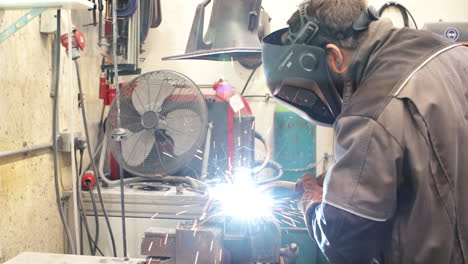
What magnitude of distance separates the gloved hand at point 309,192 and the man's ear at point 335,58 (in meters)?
0.45

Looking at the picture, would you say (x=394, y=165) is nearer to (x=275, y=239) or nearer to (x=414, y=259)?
(x=414, y=259)

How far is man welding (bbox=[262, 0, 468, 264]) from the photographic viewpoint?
3.12 feet

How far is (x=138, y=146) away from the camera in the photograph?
2.06 meters

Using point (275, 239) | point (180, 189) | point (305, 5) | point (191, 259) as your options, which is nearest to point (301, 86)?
point (305, 5)

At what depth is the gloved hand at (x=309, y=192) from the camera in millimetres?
1311

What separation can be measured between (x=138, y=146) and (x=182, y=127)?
10.3 inches

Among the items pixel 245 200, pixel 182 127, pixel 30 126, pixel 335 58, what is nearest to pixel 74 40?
pixel 30 126

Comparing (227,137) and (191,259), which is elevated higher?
(227,137)

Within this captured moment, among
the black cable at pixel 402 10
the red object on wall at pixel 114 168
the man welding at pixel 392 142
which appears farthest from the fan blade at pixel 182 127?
the black cable at pixel 402 10

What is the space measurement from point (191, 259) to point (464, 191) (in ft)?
2.67

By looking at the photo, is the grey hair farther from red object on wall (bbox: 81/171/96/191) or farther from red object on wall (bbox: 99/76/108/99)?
red object on wall (bbox: 99/76/108/99)

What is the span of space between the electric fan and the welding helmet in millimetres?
814

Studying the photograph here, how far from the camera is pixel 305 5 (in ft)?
3.86

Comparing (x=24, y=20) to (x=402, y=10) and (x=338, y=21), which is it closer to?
(x=338, y=21)
